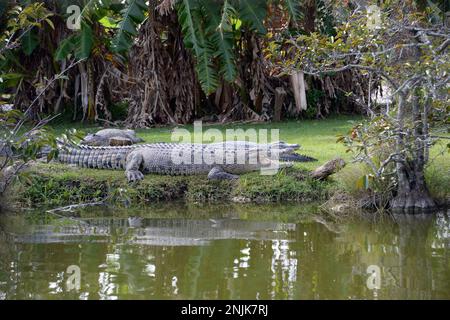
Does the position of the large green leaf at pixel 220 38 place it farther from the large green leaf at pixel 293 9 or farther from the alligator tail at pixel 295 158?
the alligator tail at pixel 295 158

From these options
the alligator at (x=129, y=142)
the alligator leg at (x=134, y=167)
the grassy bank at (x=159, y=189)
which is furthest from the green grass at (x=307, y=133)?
the alligator leg at (x=134, y=167)

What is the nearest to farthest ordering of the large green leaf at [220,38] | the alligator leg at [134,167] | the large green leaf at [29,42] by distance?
the alligator leg at [134,167] < the large green leaf at [220,38] < the large green leaf at [29,42]

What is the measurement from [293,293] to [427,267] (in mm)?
1503

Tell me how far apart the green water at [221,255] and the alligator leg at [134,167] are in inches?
39.6

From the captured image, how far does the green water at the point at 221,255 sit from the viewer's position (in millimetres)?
5820

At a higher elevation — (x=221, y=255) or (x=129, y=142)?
(x=129, y=142)

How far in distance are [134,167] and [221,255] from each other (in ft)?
13.4

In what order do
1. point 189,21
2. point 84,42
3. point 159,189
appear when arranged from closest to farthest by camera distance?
point 159,189, point 189,21, point 84,42

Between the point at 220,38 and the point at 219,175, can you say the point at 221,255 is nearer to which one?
the point at 219,175

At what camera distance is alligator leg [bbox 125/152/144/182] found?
34.5 feet

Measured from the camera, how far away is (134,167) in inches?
423

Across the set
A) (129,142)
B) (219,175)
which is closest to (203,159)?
(219,175)

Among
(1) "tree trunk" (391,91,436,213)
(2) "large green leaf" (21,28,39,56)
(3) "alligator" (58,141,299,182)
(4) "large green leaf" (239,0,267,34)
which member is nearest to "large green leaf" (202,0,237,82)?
(4) "large green leaf" (239,0,267,34)

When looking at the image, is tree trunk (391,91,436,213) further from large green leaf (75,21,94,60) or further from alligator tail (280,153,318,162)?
large green leaf (75,21,94,60)
